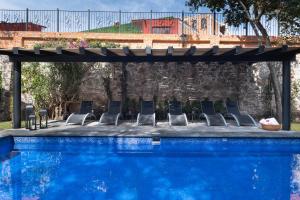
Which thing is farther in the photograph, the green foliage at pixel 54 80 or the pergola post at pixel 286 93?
the green foliage at pixel 54 80

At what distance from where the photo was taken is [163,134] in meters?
11.0

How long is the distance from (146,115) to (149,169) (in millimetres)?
5770

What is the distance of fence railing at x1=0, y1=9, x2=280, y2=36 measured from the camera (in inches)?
752

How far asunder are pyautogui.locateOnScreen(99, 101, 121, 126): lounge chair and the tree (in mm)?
6945

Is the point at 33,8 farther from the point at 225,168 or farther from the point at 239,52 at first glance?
the point at 225,168

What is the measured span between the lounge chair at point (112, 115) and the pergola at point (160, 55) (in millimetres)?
2454

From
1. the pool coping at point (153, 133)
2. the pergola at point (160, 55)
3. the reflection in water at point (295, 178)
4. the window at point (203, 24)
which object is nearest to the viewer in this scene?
the reflection in water at point (295, 178)

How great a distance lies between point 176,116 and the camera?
14.1 meters

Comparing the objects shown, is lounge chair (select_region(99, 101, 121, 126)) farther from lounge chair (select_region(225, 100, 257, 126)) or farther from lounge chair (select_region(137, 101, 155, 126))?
lounge chair (select_region(225, 100, 257, 126))

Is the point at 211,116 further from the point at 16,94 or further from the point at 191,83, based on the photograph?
the point at 16,94

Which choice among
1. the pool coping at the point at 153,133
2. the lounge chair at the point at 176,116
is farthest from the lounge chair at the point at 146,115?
the pool coping at the point at 153,133

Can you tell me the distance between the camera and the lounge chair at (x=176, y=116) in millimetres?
13633

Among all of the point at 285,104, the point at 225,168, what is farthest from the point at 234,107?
the point at 225,168

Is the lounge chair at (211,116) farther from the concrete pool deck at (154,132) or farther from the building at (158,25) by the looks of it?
the building at (158,25)
